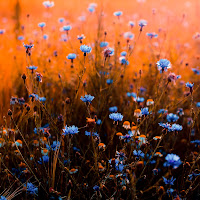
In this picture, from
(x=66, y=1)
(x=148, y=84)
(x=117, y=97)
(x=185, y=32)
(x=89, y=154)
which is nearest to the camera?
(x=89, y=154)

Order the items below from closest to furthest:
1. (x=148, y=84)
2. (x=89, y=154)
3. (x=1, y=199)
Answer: (x=1, y=199) < (x=89, y=154) < (x=148, y=84)

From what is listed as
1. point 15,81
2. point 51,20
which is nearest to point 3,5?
point 51,20

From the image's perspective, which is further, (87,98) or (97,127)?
(97,127)

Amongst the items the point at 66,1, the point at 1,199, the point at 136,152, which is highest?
the point at 66,1

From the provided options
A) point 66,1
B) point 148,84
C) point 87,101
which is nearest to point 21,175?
point 87,101

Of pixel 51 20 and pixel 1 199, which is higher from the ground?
pixel 51 20

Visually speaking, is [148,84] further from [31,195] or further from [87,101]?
[31,195]

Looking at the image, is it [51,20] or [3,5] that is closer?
[51,20]
